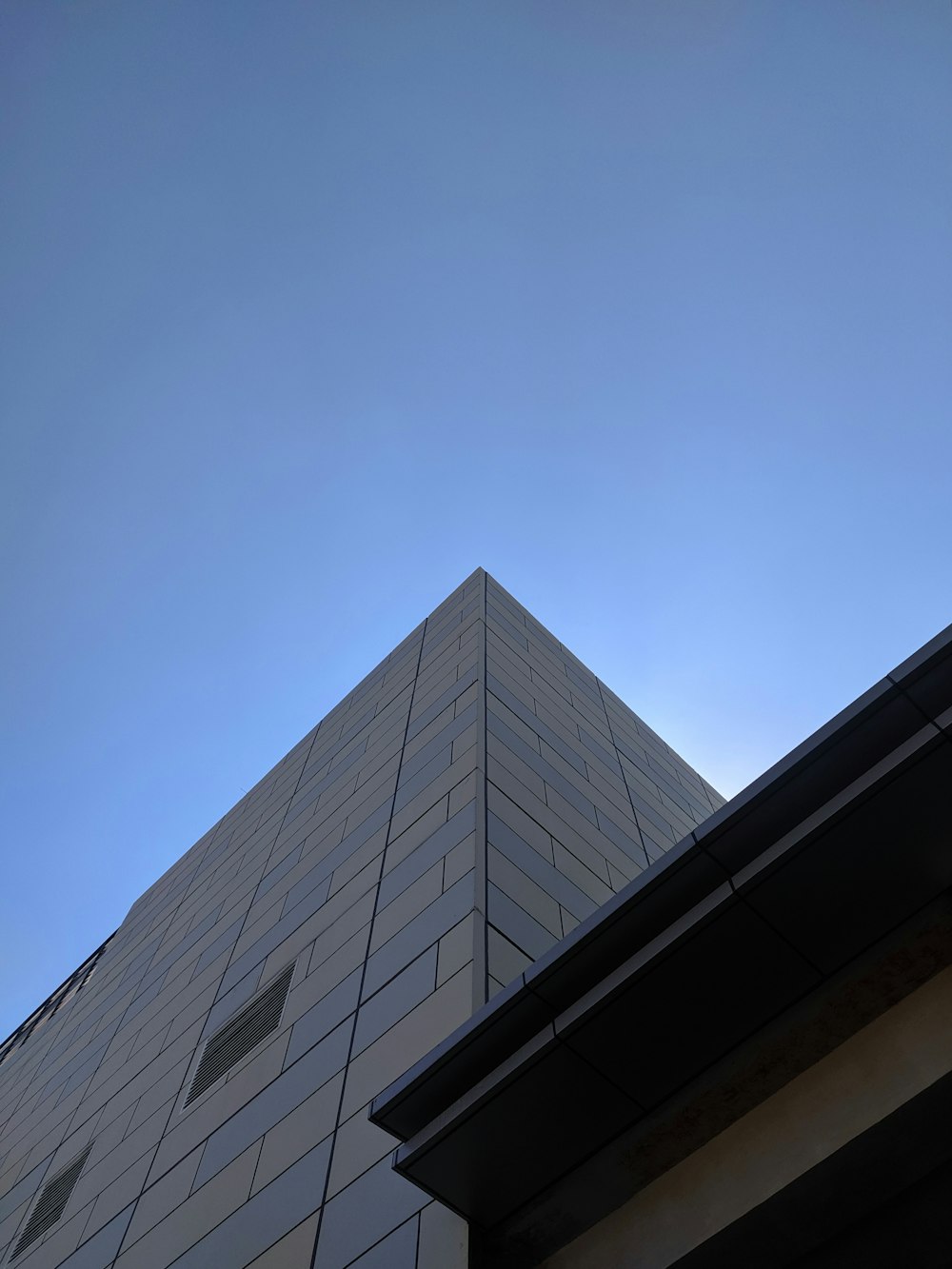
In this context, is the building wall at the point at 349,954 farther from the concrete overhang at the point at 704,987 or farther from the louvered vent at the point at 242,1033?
the concrete overhang at the point at 704,987

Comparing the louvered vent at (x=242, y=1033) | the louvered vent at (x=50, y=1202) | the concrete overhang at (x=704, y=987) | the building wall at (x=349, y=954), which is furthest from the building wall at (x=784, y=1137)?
the louvered vent at (x=50, y=1202)

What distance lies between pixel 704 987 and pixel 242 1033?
8.82 m

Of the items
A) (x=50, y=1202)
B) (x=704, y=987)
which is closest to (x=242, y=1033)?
(x=50, y=1202)

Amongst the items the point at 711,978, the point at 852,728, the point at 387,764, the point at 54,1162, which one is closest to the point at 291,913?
the point at 387,764

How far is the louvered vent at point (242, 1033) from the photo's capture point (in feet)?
45.0

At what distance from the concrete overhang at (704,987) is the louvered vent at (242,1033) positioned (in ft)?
19.7

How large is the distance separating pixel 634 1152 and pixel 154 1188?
310 inches

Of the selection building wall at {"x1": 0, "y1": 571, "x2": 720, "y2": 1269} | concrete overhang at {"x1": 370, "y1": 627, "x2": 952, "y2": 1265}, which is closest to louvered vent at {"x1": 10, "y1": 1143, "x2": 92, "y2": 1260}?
building wall at {"x1": 0, "y1": 571, "x2": 720, "y2": 1269}

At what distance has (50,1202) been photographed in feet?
52.4

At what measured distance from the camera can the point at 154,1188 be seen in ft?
41.9

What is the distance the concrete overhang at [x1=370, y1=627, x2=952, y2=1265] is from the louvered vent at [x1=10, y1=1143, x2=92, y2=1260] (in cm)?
1035

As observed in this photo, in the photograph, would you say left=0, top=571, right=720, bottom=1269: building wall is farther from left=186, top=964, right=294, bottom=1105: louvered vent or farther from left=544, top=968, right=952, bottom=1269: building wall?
left=544, top=968, right=952, bottom=1269: building wall

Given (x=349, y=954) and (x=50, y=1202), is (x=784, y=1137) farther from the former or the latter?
(x=50, y=1202)

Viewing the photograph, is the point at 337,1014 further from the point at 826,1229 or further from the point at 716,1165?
the point at 826,1229
